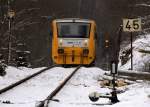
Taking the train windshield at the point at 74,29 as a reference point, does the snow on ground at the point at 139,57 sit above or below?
below

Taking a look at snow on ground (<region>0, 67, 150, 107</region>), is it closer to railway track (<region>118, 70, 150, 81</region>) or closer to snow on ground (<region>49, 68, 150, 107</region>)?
snow on ground (<region>49, 68, 150, 107</region>)

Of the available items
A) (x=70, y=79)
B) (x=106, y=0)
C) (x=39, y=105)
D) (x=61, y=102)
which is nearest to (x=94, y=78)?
(x=70, y=79)

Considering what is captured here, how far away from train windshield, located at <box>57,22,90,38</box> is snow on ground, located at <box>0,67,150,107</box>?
7380 millimetres

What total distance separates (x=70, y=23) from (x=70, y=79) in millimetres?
10148

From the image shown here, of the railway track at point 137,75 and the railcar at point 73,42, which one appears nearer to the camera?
the railway track at point 137,75

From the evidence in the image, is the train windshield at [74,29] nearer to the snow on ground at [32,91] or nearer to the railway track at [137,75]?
the snow on ground at [32,91]

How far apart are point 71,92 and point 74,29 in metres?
14.0

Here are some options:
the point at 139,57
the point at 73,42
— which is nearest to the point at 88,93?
the point at 139,57

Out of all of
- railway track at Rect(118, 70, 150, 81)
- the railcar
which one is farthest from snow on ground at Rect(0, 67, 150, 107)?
the railcar

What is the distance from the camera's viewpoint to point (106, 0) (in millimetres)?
61094

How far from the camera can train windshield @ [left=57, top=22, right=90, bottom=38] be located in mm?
28266

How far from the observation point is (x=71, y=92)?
47.6ft

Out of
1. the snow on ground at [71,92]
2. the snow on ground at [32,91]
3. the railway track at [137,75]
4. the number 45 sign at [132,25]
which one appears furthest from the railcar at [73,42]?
the railway track at [137,75]

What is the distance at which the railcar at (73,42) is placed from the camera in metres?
27.8
